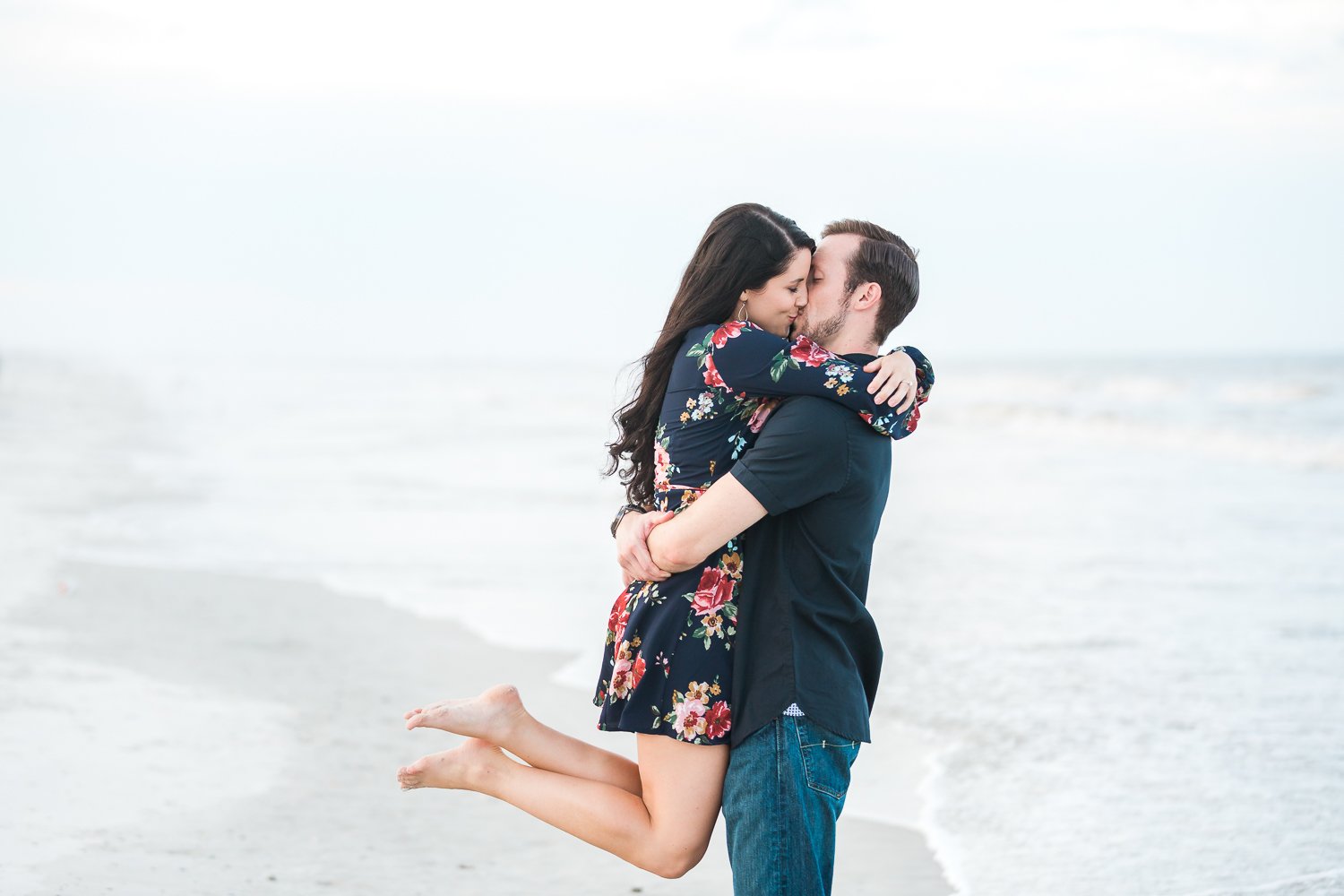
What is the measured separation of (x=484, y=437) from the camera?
21.5 metres

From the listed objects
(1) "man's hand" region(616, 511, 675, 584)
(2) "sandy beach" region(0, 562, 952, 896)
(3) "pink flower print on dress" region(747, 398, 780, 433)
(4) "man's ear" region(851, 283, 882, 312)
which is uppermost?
(4) "man's ear" region(851, 283, 882, 312)

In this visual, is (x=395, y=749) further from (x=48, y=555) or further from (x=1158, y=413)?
(x=1158, y=413)

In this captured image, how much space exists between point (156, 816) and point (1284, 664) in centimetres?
514

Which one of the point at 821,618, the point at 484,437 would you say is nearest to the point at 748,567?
the point at 821,618

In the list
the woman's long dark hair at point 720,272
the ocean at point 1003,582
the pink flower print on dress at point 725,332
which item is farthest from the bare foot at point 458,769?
the ocean at point 1003,582

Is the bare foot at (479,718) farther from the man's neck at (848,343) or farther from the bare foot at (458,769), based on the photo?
the man's neck at (848,343)

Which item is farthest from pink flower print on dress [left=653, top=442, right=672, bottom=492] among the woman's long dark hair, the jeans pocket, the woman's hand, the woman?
the jeans pocket

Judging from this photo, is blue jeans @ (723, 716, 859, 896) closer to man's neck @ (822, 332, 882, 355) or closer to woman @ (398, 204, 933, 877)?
woman @ (398, 204, 933, 877)

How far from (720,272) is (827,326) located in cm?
29

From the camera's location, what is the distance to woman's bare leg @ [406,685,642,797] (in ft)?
10.1

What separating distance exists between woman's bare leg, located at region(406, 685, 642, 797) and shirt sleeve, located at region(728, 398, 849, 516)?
889 millimetres

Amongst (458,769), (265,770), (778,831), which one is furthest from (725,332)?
(265,770)

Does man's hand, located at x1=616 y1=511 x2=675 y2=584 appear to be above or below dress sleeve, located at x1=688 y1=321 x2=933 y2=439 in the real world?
below

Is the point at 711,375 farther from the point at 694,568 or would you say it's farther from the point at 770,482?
the point at 694,568
